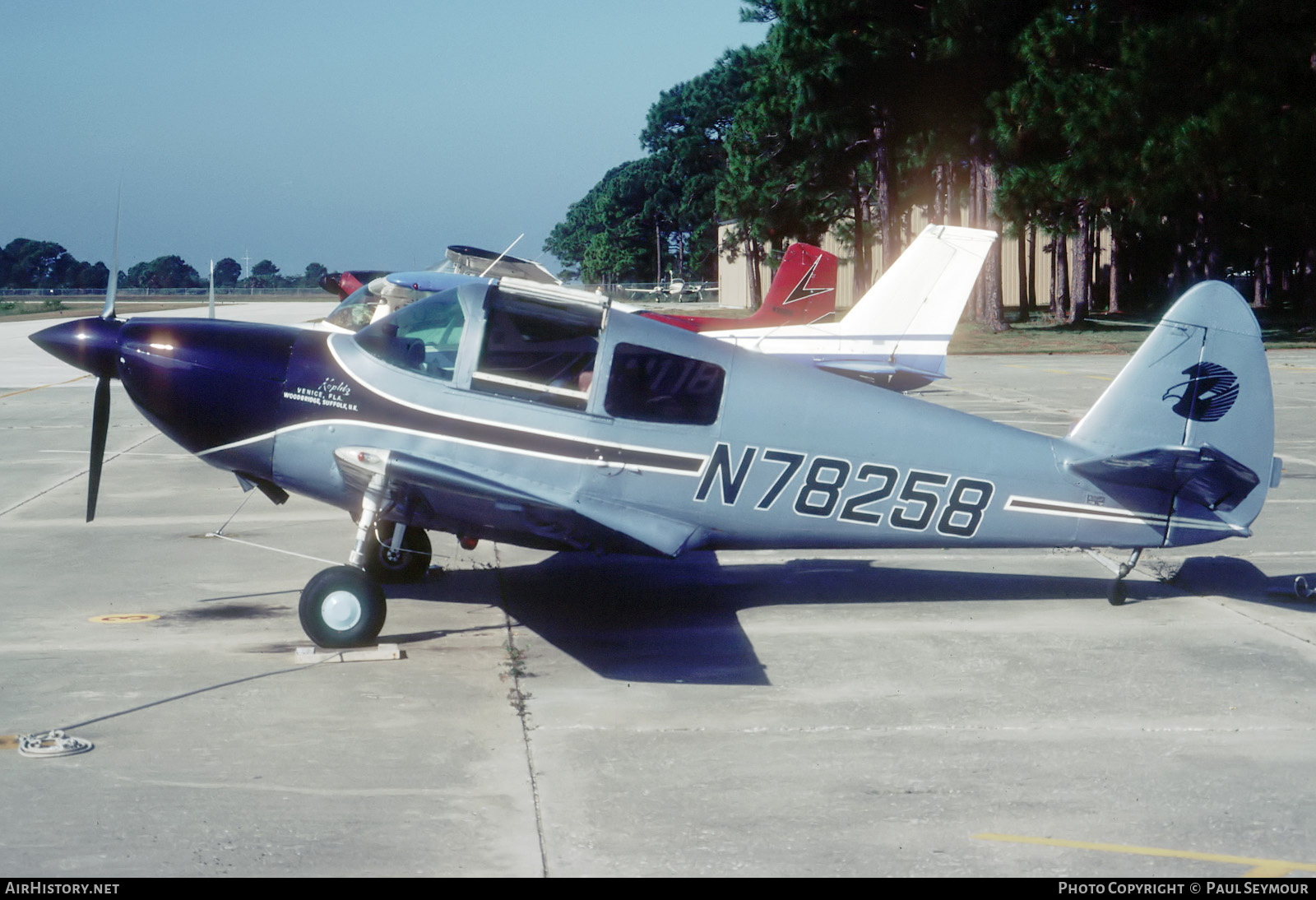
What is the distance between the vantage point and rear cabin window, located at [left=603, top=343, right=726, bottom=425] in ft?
24.8

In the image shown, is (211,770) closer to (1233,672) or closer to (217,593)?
(217,593)

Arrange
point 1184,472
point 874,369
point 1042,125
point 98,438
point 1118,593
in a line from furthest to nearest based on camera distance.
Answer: point 1042,125 < point 874,369 < point 1118,593 < point 98,438 < point 1184,472

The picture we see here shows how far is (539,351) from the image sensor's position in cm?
761

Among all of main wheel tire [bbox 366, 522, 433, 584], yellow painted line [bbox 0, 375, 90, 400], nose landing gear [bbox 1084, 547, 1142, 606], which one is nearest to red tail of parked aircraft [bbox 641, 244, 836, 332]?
yellow painted line [bbox 0, 375, 90, 400]

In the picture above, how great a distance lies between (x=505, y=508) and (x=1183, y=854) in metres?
3.84

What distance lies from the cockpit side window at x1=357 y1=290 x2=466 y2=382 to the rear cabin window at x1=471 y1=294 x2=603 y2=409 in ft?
0.70

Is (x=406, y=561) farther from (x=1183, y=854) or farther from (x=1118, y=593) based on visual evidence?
(x=1183, y=854)

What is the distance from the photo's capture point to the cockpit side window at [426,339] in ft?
24.8

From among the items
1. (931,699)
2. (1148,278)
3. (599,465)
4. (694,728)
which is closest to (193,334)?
(599,465)

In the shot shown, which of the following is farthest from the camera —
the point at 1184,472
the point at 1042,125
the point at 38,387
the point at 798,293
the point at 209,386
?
the point at 1042,125

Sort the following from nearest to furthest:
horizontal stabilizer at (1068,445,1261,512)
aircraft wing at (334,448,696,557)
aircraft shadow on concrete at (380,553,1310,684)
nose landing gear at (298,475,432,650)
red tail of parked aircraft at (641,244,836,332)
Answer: aircraft wing at (334,448,696,557)
nose landing gear at (298,475,432,650)
aircraft shadow on concrete at (380,553,1310,684)
horizontal stabilizer at (1068,445,1261,512)
red tail of parked aircraft at (641,244,836,332)

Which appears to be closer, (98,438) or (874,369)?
(98,438)

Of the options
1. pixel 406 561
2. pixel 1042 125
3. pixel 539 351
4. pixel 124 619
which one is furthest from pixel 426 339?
pixel 1042 125

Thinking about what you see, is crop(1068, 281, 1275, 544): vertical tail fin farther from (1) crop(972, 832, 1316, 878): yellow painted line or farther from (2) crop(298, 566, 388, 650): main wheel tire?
(2) crop(298, 566, 388, 650): main wheel tire
